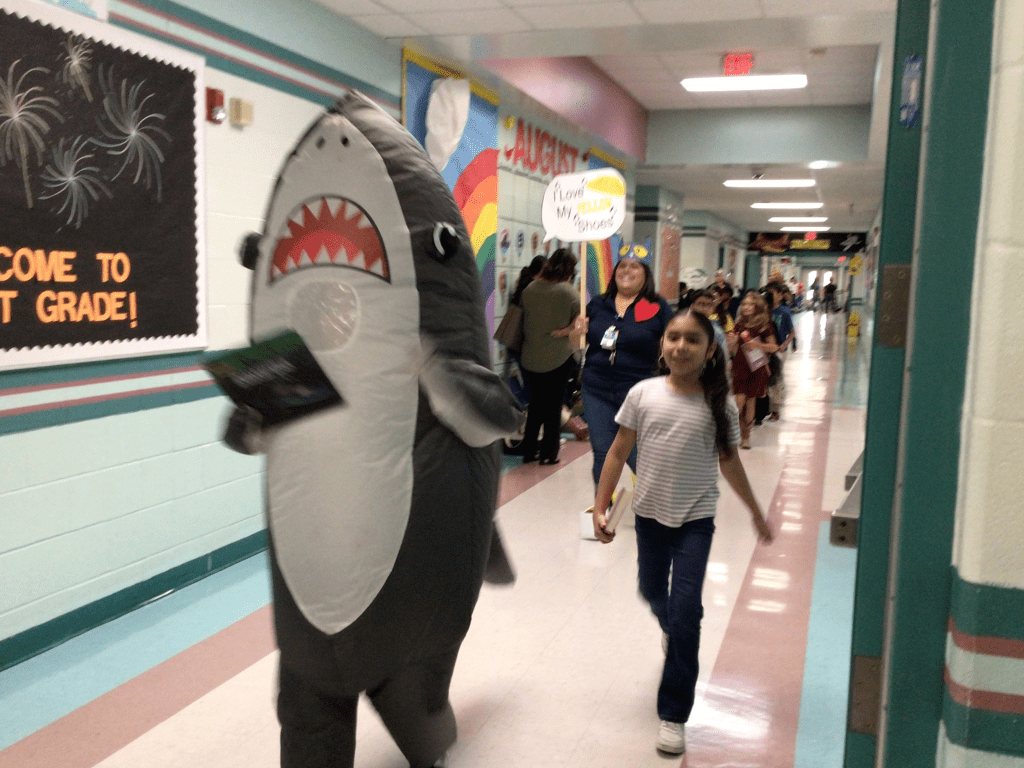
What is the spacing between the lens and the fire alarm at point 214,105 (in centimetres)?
385

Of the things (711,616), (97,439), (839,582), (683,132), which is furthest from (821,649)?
(683,132)

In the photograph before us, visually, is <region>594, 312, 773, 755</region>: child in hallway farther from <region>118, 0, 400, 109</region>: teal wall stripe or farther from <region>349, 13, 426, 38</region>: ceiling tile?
<region>349, 13, 426, 38</region>: ceiling tile

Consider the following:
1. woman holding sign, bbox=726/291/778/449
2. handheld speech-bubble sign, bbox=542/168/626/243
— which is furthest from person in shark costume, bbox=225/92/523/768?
woman holding sign, bbox=726/291/778/449

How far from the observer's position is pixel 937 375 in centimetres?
118

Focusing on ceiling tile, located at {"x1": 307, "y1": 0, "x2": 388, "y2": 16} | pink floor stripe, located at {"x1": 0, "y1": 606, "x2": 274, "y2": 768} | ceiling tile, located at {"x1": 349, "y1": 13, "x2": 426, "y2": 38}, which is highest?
ceiling tile, located at {"x1": 349, "y1": 13, "x2": 426, "y2": 38}

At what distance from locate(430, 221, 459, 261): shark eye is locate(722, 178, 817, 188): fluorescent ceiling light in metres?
11.5

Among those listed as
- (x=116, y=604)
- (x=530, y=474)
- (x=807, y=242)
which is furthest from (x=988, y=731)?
(x=807, y=242)

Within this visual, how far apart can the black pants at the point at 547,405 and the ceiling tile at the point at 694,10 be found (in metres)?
2.44

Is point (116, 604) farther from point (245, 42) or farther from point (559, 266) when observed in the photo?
point (559, 266)

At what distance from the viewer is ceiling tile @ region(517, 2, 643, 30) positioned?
4.68 m

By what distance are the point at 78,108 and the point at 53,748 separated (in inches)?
81.8

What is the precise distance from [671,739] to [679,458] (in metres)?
0.80

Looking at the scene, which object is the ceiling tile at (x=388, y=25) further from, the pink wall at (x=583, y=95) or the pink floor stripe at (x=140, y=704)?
the pink floor stripe at (x=140, y=704)

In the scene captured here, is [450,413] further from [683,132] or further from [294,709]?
[683,132]
